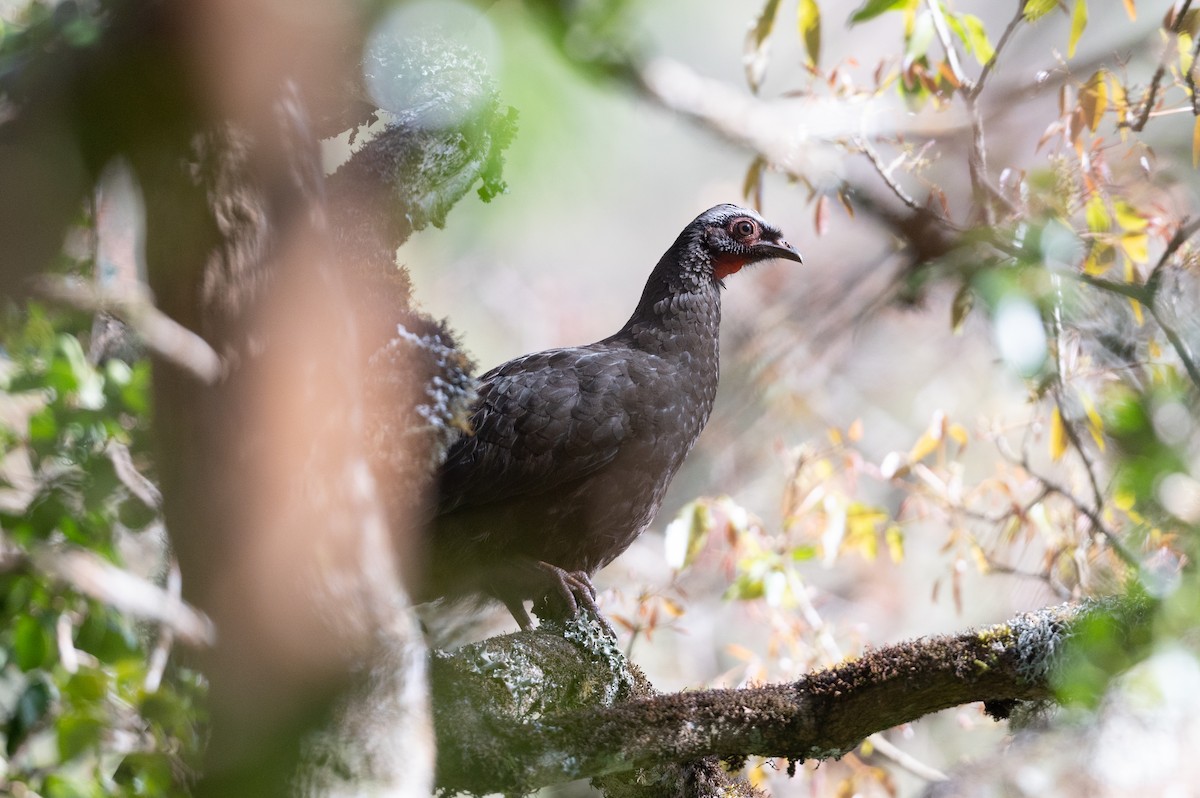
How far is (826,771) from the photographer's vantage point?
5.11m

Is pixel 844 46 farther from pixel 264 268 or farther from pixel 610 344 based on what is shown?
pixel 264 268

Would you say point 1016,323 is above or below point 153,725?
above

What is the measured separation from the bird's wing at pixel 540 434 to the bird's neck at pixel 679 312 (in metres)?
0.19

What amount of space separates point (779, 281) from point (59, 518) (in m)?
4.81

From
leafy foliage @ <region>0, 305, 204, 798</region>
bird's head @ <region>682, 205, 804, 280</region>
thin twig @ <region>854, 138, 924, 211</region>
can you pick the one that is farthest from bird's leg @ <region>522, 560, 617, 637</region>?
thin twig @ <region>854, 138, 924, 211</region>

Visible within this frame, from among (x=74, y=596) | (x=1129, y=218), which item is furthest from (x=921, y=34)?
(x=74, y=596)

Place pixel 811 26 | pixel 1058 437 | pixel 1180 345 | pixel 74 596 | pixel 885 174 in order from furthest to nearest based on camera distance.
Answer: pixel 1058 437 → pixel 885 174 → pixel 811 26 → pixel 74 596 → pixel 1180 345

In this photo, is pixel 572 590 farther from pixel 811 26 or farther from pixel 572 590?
pixel 811 26

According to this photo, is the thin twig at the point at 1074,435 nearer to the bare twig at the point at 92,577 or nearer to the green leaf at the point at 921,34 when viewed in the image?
the green leaf at the point at 921,34

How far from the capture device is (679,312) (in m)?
2.92

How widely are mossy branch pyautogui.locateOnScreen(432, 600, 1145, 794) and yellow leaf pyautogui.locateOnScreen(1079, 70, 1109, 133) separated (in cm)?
150

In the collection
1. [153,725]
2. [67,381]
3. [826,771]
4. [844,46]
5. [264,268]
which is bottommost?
[153,725]

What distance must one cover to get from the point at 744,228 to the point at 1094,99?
3.46 feet

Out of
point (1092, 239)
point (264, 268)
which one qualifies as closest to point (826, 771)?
point (1092, 239)
